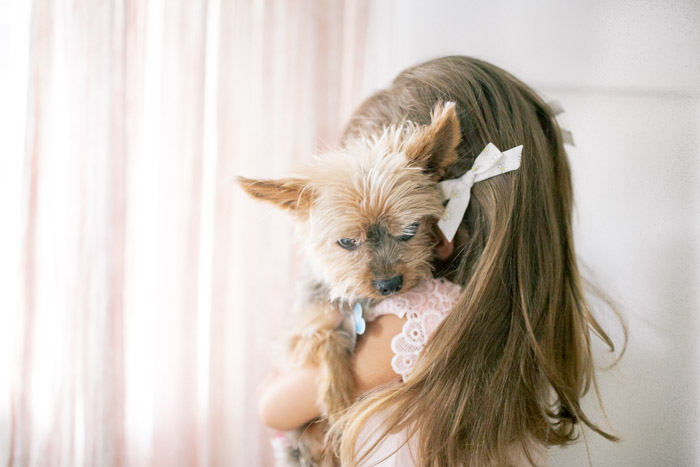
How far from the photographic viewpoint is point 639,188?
0.91 metres

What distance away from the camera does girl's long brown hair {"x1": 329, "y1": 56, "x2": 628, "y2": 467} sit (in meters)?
0.82

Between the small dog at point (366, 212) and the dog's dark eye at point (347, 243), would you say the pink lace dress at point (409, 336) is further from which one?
the dog's dark eye at point (347, 243)

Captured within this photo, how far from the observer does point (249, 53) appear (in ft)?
4.72

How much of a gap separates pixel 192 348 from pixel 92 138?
71 centimetres

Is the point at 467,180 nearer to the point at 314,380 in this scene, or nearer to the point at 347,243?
the point at 347,243

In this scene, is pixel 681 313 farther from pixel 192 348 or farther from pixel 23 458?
pixel 23 458

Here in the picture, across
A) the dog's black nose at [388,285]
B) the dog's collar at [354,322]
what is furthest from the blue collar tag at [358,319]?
the dog's black nose at [388,285]

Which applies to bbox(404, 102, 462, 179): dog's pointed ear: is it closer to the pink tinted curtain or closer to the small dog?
the small dog

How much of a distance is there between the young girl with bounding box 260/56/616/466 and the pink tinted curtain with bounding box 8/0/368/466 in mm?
553

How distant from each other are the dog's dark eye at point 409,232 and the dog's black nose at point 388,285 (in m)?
0.08

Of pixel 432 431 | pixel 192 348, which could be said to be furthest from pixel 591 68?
pixel 192 348

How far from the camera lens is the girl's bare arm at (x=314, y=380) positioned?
2.95 feet

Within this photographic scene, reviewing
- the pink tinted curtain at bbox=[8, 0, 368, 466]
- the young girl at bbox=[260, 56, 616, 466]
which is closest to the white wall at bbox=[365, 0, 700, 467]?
the young girl at bbox=[260, 56, 616, 466]

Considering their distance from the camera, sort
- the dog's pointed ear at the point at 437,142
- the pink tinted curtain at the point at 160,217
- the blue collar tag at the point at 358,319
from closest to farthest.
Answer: the dog's pointed ear at the point at 437,142
the blue collar tag at the point at 358,319
the pink tinted curtain at the point at 160,217
